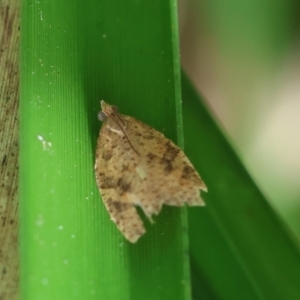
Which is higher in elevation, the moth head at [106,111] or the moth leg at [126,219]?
the moth head at [106,111]

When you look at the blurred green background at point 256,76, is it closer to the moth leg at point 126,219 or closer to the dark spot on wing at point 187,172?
the dark spot on wing at point 187,172

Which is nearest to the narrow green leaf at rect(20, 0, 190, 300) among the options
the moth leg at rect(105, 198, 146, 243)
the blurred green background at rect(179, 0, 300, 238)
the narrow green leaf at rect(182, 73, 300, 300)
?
the moth leg at rect(105, 198, 146, 243)

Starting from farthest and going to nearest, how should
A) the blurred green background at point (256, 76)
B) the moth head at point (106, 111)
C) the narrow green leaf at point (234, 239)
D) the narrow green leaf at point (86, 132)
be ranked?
the blurred green background at point (256, 76)
the narrow green leaf at point (234, 239)
the moth head at point (106, 111)
the narrow green leaf at point (86, 132)

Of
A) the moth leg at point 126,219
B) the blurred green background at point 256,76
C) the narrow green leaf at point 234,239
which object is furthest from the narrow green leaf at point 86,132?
the blurred green background at point 256,76

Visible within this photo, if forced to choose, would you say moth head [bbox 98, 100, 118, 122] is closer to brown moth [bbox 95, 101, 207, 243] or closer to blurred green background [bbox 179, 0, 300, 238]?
brown moth [bbox 95, 101, 207, 243]

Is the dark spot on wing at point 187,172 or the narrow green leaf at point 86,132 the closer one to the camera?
the narrow green leaf at point 86,132
